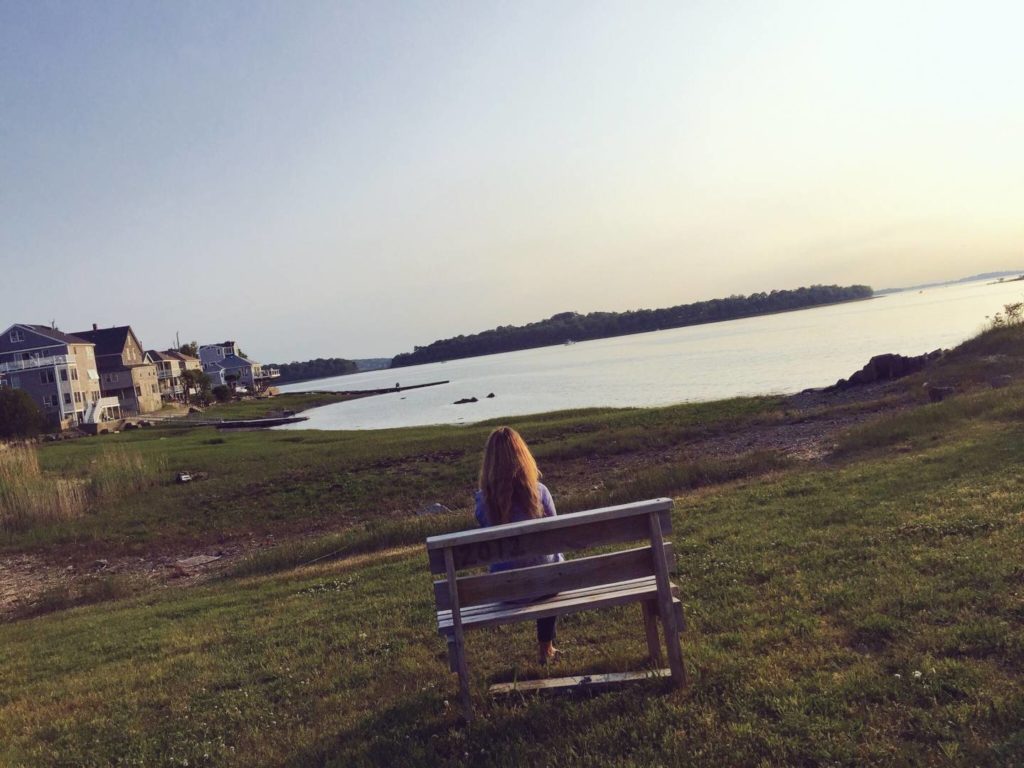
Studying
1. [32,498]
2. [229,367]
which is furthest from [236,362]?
[32,498]

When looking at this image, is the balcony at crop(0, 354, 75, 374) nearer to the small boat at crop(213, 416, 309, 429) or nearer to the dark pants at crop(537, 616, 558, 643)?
the small boat at crop(213, 416, 309, 429)

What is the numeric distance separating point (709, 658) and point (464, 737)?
5.77 ft

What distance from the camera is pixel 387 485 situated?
2445cm

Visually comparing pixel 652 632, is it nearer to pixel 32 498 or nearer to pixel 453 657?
pixel 453 657

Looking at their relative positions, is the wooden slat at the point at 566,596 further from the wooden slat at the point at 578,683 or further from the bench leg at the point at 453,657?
the wooden slat at the point at 578,683

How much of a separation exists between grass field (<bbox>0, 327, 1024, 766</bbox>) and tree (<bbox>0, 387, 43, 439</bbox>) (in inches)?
1748

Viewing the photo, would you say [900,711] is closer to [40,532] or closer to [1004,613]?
[1004,613]

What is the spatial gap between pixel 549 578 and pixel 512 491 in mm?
934

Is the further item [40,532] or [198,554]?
[40,532]

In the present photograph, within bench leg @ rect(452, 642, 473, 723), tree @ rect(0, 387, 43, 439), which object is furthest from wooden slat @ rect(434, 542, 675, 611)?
tree @ rect(0, 387, 43, 439)

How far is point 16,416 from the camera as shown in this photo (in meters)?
50.0

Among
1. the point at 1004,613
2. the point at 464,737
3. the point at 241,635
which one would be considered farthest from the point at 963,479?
the point at 241,635

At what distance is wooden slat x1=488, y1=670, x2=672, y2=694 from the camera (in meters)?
4.98

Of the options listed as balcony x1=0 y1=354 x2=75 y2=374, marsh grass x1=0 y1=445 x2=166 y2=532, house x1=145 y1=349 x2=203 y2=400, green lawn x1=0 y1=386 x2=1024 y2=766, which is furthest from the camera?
house x1=145 y1=349 x2=203 y2=400
